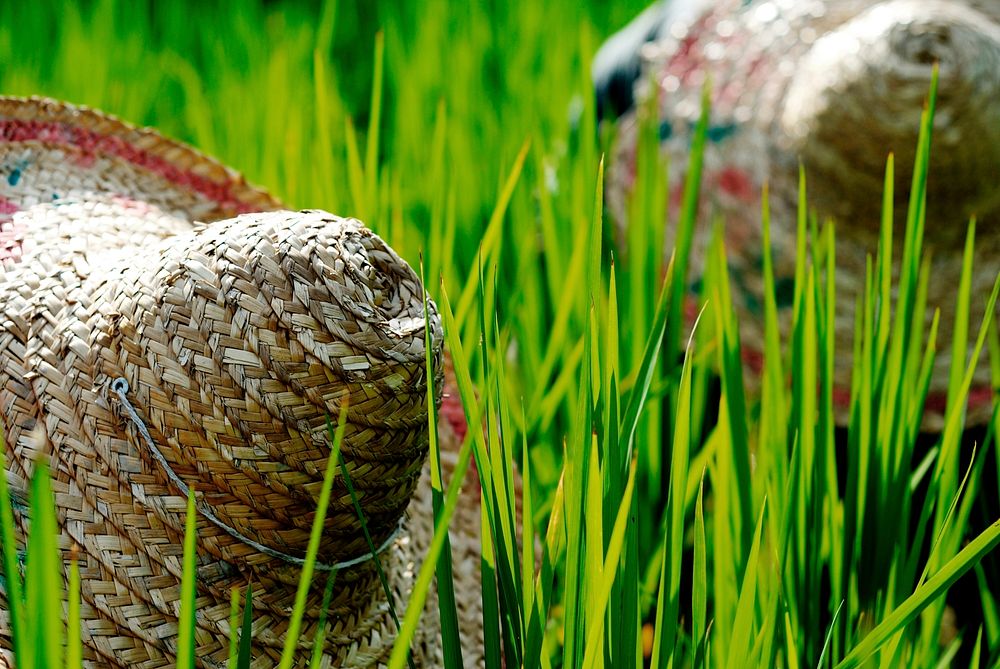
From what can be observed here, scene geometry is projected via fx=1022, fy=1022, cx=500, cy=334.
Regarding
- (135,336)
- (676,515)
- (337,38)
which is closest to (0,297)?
(135,336)

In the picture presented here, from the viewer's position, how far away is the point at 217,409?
496 millimetres

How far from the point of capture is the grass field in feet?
1.65

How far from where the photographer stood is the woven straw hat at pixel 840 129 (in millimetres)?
947

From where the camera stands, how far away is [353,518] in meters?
0.55

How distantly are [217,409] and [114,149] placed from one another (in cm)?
35

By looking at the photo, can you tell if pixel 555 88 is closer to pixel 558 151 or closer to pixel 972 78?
pixel 558 151

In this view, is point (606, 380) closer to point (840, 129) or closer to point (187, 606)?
point (187, 606)

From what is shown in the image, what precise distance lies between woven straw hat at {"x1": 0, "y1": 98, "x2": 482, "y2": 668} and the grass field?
0.20 feet

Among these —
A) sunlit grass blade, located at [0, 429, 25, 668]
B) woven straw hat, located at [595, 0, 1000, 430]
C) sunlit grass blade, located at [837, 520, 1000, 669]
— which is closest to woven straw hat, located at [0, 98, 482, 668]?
sunlit grass blade, located at [0, 429, 25, 668]

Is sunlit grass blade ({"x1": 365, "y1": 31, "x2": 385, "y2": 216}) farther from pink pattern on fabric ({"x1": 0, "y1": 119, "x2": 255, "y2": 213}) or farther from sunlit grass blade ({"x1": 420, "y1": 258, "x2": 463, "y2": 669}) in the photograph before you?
sunlit grass blade ({"x1": 420, "y1": 258, "x2": 463, "y2": 669})

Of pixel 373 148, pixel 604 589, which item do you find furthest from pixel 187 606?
pixel 373 148

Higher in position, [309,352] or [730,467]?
[309,352]

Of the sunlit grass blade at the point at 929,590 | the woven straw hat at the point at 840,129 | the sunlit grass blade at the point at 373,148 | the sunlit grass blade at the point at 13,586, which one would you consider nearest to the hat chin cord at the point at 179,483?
the sunlit grass blade at the point at 13,586

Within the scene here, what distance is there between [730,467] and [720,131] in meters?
0.60
